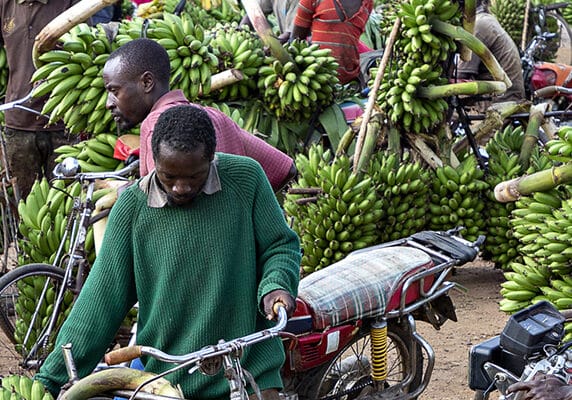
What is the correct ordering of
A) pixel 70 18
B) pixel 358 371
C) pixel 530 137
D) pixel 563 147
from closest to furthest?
pixel 358 371, pixel 563 147, pixel 70 18, pixel 530 137

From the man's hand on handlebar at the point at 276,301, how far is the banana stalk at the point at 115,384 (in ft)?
1.18

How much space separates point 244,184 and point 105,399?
0.81 metres

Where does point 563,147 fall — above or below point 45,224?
above

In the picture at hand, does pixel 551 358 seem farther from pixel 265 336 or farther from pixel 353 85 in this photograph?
pixel 353 85

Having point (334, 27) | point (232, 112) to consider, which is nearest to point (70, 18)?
point (232, 112)

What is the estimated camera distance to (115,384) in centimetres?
287

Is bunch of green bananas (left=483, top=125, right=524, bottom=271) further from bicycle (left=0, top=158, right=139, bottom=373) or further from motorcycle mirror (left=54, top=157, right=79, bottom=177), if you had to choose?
motorcycle mirror (left=54, top=157, right=79, bottom=177)

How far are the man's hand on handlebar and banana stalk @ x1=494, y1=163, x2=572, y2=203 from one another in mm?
2340

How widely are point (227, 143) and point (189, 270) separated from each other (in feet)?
2.96

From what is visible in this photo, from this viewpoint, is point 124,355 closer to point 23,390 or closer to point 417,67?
point 23,390

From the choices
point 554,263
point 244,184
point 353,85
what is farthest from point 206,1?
point 244,184

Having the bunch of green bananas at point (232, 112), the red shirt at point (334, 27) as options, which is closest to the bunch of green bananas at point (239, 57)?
the bunch of green bananas at point (232, 112)

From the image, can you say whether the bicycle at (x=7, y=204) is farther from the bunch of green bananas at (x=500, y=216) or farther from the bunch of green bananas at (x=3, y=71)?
the bunch of green bananas at (x=500, y=216)

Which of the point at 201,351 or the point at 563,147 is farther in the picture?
the point at 563,147
